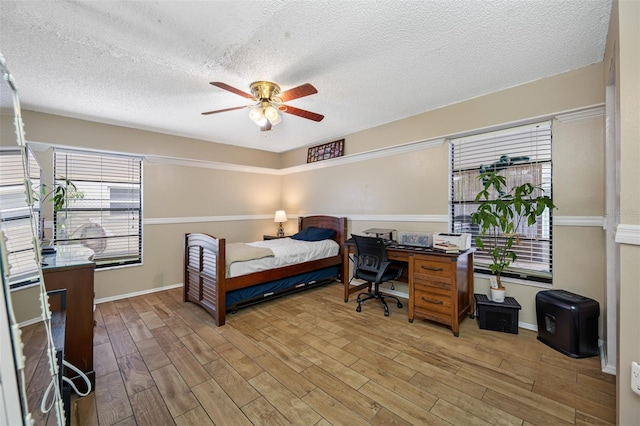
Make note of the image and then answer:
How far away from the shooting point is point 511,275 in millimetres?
2807

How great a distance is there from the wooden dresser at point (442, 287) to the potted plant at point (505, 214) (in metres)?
0.28

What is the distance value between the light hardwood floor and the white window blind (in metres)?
1.31

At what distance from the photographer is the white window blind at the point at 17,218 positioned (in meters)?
0.75

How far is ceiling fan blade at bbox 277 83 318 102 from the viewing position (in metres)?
2.07

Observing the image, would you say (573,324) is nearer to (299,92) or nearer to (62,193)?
(299,92)

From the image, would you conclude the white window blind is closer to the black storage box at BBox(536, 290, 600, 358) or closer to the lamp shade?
the black storage box at BBox(536, 290, 600, 358)

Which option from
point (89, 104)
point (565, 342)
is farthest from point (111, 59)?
point (565, 342)

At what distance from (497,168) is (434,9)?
1.95 m

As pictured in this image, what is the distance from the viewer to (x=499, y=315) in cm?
262

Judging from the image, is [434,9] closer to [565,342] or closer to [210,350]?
[565,342]

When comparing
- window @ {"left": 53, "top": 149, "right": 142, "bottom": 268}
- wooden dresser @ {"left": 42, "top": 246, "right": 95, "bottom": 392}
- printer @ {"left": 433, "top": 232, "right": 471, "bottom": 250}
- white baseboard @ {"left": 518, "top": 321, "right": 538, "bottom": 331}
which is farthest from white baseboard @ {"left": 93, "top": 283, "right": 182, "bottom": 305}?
white baseboard @ {"left": 518, "top": 321, "right": 538, "bottom": 331}

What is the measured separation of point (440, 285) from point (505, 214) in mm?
939

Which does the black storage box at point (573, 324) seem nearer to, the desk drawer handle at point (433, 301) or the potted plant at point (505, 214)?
the potted plant at point (505, 214)

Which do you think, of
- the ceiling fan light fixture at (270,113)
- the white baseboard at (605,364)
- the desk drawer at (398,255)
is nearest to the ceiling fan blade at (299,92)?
the ceiling fan light fixture at (270,113)
